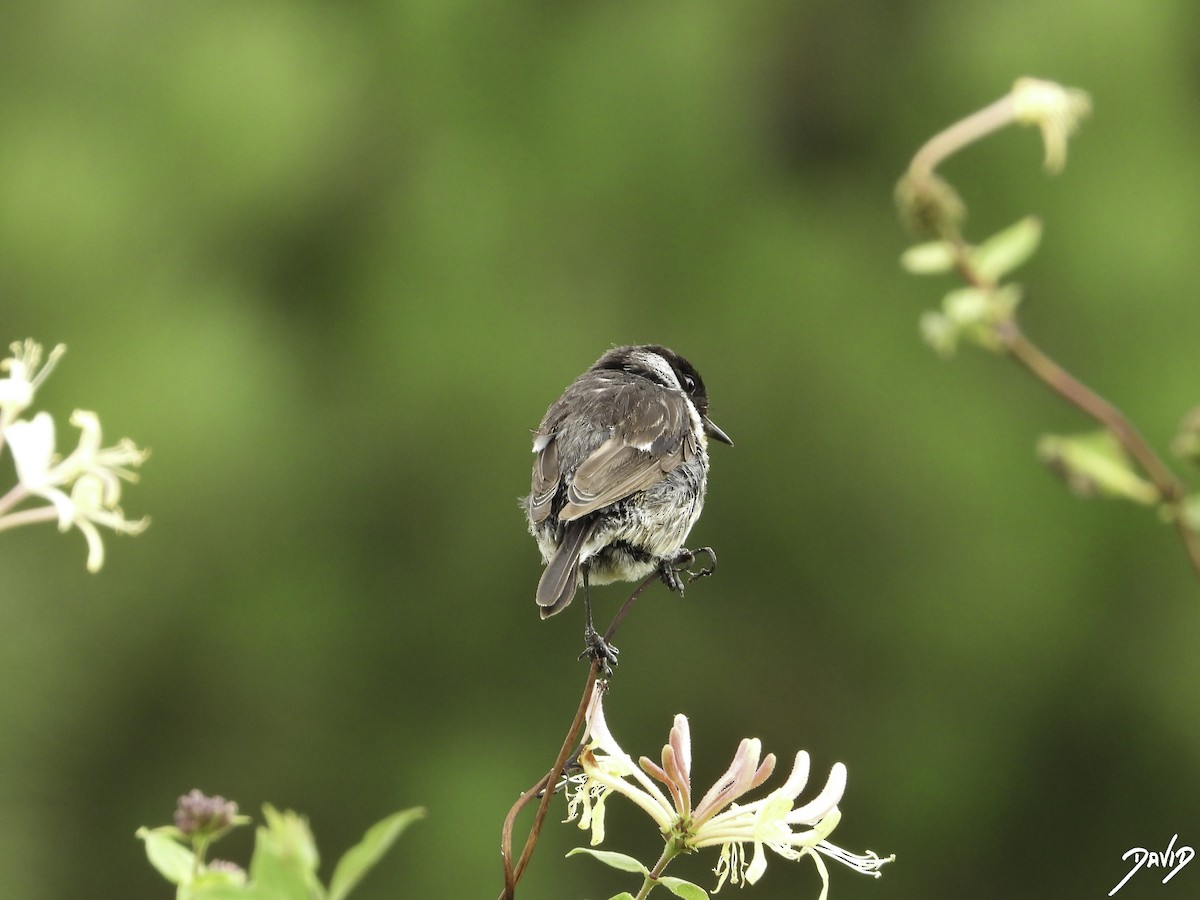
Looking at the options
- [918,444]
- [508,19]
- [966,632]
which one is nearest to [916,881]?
[966,632]

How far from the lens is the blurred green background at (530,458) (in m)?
8.00

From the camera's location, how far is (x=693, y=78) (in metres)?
8.58

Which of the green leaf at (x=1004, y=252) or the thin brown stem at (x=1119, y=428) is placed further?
the green leaf at (x=1004, y=252)

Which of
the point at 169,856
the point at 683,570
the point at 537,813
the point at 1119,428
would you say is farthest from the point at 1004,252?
the point at 683,570

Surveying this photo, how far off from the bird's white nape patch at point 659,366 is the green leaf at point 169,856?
8.89 ft

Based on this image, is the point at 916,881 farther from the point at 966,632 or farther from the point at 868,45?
the point at 868,45

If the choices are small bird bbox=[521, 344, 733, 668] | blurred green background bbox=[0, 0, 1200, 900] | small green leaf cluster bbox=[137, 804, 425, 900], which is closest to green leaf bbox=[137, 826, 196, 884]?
small green leaf cluster bbox=[137, 804, 425, 900]

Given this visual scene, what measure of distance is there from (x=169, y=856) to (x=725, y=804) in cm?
47

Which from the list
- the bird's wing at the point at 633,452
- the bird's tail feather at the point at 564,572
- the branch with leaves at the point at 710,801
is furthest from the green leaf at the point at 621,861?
the bird's wing at the point at 633,452

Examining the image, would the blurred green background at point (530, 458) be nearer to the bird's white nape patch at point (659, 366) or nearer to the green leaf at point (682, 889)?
the bird's white nape patch at point (659, 366)

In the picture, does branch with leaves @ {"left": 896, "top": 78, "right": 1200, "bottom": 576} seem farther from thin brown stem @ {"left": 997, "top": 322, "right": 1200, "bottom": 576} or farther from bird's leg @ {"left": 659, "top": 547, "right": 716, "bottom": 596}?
bird's leg @ {"left": 659, "top": 547, "right": 716, "bottom": 596}

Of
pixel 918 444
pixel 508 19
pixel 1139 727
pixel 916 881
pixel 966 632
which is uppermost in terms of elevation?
pixel 508 19

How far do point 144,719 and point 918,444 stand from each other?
415 centimetres

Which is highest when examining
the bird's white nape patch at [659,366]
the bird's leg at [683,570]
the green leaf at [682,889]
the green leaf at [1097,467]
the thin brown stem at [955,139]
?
the bird's white nape patch at [659,366]
